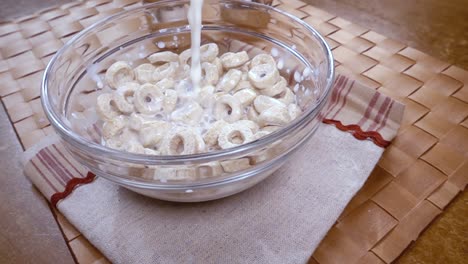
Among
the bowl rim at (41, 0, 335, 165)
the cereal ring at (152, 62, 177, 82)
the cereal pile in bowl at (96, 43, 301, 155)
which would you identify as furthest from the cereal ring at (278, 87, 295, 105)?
the cereal ring at (152, 62, 177, 82)

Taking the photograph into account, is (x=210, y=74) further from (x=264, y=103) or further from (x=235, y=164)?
(x=235, y=164)

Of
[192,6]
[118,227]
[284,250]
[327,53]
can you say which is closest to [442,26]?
[327,53]

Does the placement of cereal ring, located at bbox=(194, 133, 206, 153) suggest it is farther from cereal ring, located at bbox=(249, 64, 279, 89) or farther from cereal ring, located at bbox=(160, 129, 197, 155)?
cereal ring, located at bbox=(249, 64, 279, 89)

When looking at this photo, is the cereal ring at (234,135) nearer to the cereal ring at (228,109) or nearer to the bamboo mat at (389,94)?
the cereal ring at (228,109)

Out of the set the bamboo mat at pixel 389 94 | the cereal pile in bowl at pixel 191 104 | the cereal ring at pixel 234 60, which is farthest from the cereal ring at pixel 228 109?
the bamboo mat at pixel 389 94

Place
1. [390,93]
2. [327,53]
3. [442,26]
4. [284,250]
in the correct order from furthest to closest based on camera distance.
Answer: [442,26] → [390,93] → [327,53] → [284,250]

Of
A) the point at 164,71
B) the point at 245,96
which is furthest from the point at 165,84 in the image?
the point at 245,96

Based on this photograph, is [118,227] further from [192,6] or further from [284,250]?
[192,6]
